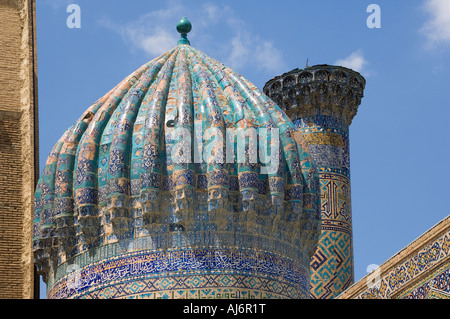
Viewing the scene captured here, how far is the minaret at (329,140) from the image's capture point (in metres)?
13.3

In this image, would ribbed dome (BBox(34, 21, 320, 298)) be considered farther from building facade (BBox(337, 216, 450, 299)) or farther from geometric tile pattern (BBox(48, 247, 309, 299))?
building facade (BBox(337, 216, 450, 299))

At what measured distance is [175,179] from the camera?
9.72 meters

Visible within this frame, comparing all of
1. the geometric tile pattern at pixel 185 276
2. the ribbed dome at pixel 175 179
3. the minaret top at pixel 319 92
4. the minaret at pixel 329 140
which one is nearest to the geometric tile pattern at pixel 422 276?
the geometric tile pattern at pixel 185 276

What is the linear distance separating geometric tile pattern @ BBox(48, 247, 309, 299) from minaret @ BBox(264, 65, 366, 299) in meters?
3.43

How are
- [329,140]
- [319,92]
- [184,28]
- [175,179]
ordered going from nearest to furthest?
[175,179] < [184,28] < [329,140] < [319,92]

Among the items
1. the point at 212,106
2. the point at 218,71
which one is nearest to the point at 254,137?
the point at 212,106

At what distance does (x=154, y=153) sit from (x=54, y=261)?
149cm

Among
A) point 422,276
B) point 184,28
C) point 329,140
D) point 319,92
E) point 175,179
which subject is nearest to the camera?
point 422,276

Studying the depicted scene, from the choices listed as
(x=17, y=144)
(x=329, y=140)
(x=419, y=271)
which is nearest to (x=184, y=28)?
(x=17, y=144)

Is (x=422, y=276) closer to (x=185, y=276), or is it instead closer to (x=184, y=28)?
(x=185, y=276)

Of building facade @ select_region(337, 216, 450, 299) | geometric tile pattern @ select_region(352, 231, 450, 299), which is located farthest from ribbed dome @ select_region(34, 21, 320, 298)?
geometric tile pattern @ select_region(352, 231, 450, 299)

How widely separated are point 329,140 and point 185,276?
4.83 meters

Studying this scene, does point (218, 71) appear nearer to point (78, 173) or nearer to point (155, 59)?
point (155, 59)

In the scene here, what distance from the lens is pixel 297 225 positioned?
1023 cm
